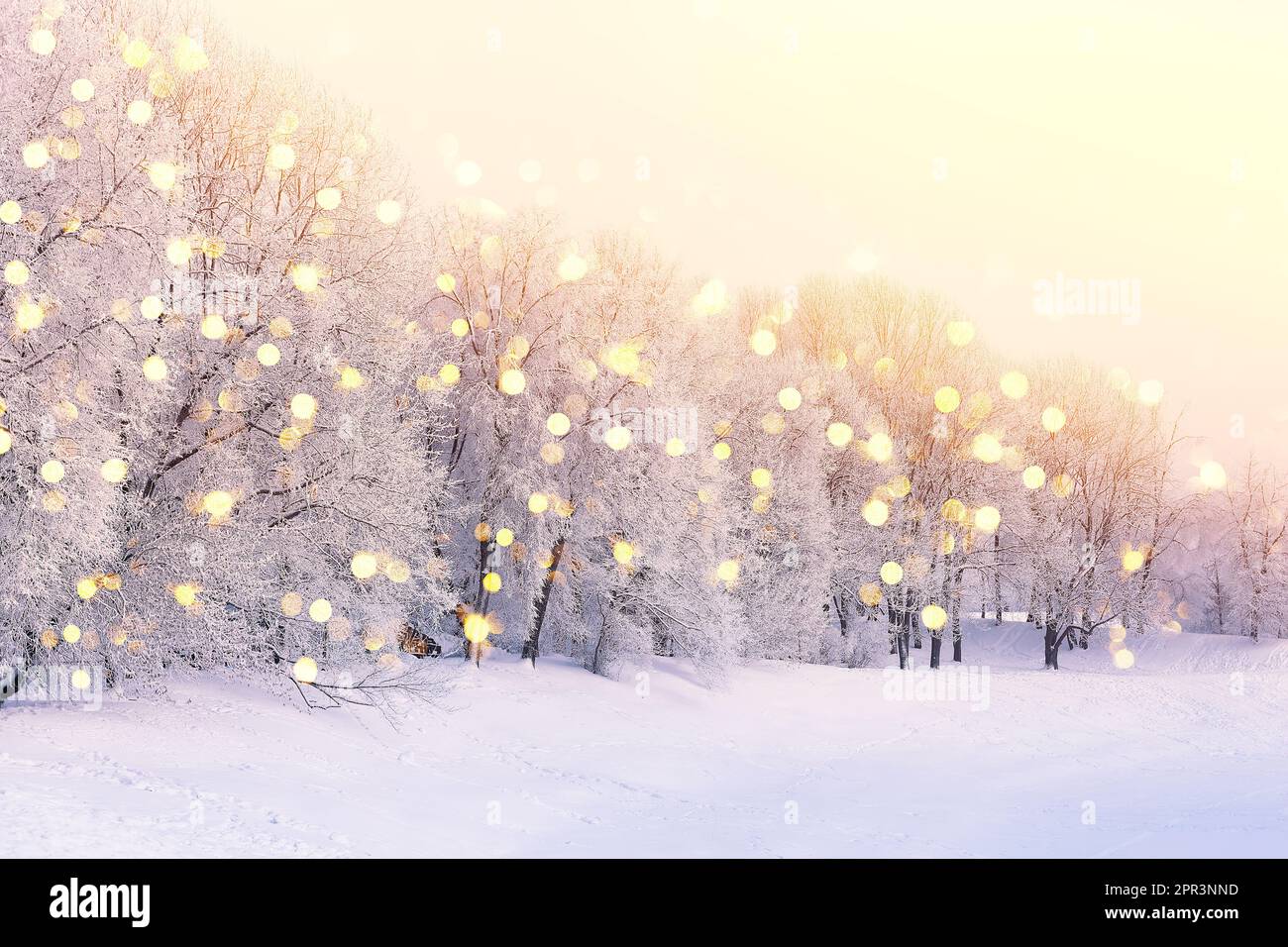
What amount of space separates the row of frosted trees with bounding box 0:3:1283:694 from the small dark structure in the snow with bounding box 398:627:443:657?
0.50m

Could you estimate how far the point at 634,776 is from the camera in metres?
18.3

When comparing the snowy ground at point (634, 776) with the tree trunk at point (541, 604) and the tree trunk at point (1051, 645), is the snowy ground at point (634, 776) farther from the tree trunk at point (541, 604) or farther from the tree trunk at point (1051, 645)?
the tree trunk at point (1051, 645)

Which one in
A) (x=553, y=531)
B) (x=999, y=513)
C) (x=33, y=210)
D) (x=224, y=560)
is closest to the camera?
(x=33, y=210)

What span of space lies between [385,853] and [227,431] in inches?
309

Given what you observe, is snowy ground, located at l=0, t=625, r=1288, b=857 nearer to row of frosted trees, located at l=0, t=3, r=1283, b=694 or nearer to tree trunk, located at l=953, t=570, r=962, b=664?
row of frosted trees, located at l=0, t=3, r=1283, b=694

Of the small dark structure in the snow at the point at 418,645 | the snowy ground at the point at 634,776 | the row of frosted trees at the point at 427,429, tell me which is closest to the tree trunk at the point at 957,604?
the row of frosted trees at the point at 427,429

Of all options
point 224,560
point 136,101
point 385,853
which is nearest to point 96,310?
point 136,101

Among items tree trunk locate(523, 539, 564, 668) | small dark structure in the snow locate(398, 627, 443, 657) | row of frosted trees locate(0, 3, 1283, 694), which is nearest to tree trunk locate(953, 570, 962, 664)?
row of frosted trees locate(0, 3, 1283, 694)

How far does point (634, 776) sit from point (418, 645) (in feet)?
26.0

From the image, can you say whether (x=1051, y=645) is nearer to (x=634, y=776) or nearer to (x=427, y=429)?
(x=634, y=776)

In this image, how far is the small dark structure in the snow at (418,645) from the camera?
74.6 feet

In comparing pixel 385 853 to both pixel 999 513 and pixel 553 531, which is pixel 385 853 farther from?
Answer: pixel 999 513

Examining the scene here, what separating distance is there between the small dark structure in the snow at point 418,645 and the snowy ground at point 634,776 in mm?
1816

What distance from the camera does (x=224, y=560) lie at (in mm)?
14750
